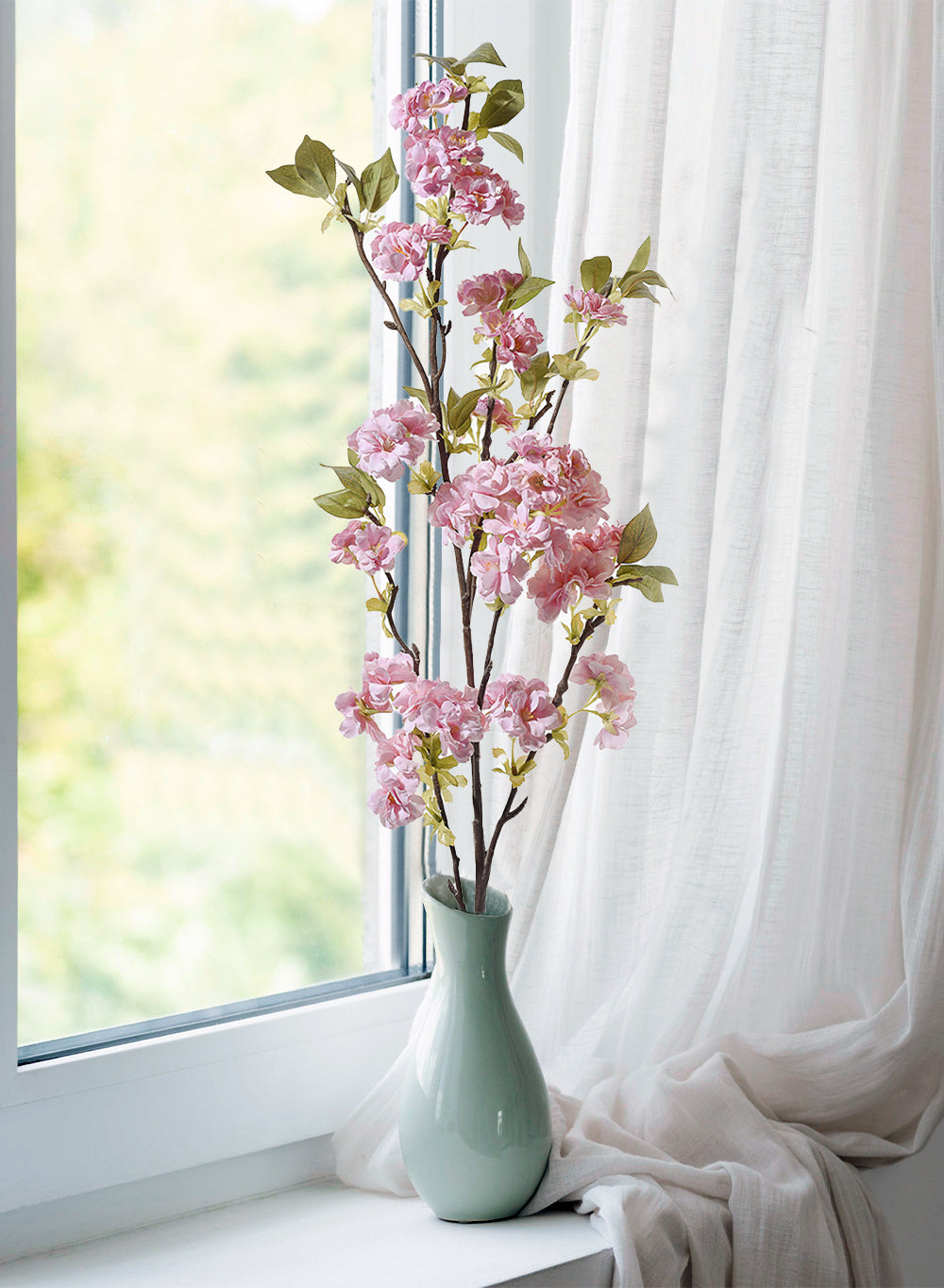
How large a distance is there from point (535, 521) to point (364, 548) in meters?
0.13

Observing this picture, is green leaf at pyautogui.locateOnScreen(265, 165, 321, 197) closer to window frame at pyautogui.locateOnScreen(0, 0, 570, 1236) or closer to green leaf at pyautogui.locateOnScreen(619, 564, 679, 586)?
window frame at pyautogui.locateOnScreen(0, 0, 570, 1236)

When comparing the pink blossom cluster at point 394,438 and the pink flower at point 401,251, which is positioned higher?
the pink flower at point 401,251

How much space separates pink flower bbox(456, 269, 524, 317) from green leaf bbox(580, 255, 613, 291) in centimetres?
5

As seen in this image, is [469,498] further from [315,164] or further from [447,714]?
[315,164]

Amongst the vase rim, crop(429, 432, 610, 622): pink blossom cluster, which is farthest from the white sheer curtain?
crop(429, 432, 610, 622): pink blossom cluster

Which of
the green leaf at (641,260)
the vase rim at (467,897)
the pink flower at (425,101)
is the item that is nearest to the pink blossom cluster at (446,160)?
the pink flower at (425,101)

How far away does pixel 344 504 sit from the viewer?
0.88 m

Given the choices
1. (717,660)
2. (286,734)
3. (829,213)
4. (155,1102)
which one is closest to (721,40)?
(829,213)

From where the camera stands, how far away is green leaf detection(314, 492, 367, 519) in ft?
2.89

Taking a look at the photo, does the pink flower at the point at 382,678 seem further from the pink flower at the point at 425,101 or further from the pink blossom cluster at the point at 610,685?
the pink flower at the point at 425,101

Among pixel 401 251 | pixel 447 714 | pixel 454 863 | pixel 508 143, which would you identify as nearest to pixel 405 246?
pixel 401 251

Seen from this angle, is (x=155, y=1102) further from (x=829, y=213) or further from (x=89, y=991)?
(x=829, y=213)

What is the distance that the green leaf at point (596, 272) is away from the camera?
88 cm

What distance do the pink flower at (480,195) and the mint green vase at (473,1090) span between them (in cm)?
52
